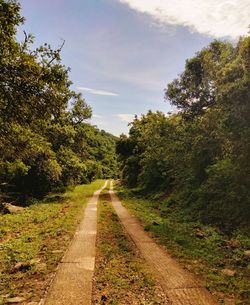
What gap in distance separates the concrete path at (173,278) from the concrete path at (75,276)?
183cm

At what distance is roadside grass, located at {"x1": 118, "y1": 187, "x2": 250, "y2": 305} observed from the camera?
26.0ft

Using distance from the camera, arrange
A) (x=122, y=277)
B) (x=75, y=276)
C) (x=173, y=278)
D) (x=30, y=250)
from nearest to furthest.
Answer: (x=173, y=278) < (x=75, y=276) < (x=122, y=277) < (x=30, y=250)

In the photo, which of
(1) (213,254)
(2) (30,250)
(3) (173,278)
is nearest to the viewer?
(3) (173,278)

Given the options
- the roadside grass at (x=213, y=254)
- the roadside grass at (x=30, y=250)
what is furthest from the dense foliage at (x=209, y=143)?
the roadside grass at (x=30, y=250)

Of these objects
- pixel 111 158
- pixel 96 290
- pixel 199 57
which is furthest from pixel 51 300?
pixel 111 158

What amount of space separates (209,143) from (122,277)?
48.1 feet

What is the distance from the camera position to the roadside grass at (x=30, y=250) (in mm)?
8102

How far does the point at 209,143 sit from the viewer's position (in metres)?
21.7

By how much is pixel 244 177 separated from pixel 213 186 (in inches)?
128

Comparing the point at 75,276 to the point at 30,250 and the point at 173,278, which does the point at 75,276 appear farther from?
the point at 30,250

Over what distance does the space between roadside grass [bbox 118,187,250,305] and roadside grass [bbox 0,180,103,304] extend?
405 cm

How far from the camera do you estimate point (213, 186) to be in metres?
18.9

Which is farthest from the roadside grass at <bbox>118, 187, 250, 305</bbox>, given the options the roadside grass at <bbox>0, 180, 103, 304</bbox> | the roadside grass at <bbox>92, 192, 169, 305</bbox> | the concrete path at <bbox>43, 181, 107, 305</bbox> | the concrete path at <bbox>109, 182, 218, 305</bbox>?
the roadside grass at <bbox>0, 180, 103, 304</bbox>

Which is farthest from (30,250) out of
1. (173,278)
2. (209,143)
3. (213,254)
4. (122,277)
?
(209,143)
